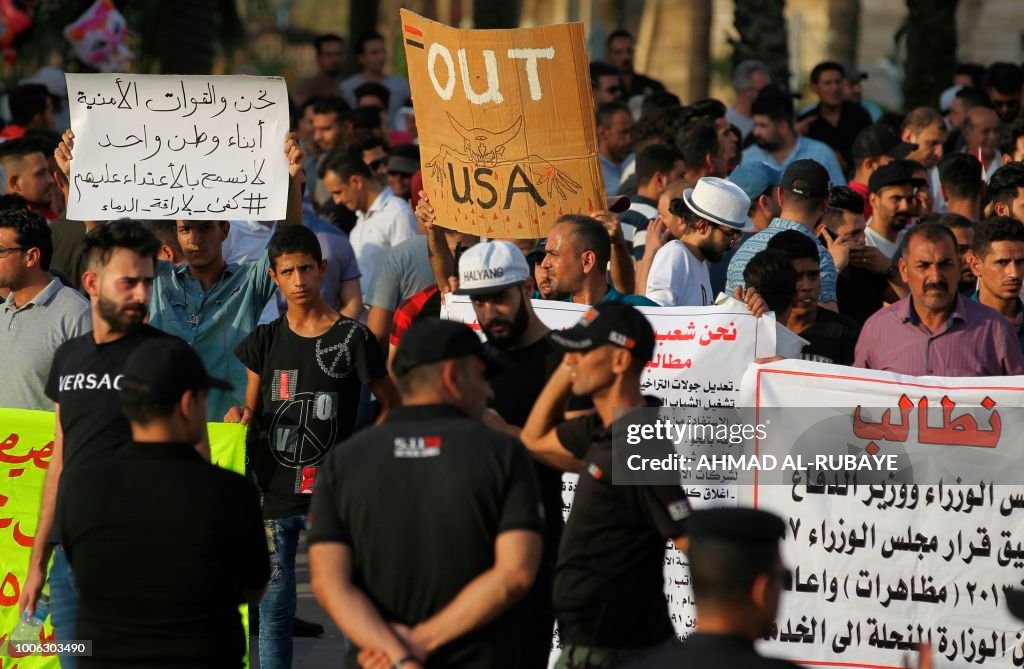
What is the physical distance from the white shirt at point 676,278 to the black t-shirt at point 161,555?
12.0 feet

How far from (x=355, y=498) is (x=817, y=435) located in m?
2.95

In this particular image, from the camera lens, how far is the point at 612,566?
508cm

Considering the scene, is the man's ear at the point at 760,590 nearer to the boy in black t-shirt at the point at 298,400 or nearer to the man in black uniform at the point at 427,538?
the man in black uniform at the point at 427,538

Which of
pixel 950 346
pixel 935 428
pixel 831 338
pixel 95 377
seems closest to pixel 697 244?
pixel 831 338

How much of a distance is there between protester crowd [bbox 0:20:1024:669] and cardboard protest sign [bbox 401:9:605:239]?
0.31 meters

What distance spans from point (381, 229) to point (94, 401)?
480 cm

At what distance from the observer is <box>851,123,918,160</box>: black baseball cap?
11280 mm

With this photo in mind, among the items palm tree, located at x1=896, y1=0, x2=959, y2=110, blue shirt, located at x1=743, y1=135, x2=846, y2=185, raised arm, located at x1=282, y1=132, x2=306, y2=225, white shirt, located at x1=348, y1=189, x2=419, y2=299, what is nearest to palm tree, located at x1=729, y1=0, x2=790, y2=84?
palm tree, located at x1=896, y1=0, x2=959, y2=110

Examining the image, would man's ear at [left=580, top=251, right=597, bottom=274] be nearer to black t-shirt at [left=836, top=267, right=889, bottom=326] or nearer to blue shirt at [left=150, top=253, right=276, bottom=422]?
blue shirt at [left=150, top=253, right=276, bottom=422]

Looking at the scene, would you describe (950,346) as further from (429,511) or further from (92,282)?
(92,282)

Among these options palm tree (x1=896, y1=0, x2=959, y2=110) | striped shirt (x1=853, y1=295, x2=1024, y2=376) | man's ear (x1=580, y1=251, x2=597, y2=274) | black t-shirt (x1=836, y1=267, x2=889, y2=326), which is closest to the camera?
man's ear (x1=580, y1=251, x2=597, y2=274)

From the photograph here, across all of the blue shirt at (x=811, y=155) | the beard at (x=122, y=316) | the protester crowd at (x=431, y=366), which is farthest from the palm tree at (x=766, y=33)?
the beard at (x=122, y=316)

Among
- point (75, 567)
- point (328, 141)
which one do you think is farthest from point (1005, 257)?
point (328, 141)

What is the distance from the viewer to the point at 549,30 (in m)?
7.91
